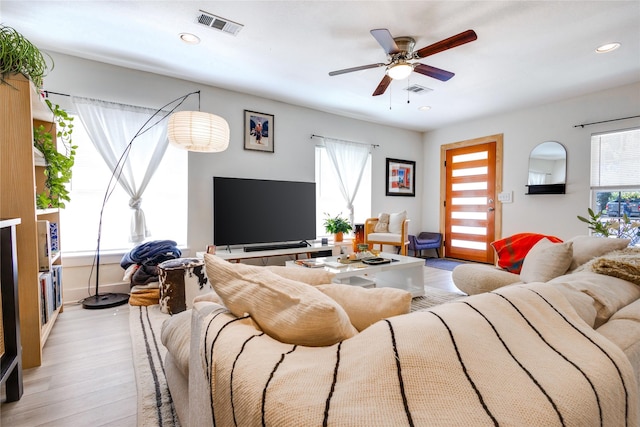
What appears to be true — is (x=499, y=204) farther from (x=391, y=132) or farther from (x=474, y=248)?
(x=391, y=132)

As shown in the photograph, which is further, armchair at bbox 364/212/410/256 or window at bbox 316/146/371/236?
window at bbox 316/146/371/236

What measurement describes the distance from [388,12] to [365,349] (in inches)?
103

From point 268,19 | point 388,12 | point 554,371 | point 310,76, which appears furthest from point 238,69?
point 554,371

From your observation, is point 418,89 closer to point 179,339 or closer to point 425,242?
point 425,242

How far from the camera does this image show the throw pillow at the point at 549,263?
75.1 inches

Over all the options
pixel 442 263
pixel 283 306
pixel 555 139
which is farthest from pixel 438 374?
pixel 555 139

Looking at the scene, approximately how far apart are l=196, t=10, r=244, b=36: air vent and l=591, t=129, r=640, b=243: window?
15.7 feet

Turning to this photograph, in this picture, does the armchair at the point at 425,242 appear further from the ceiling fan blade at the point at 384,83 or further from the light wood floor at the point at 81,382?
the light wood floor at the point at 81,382

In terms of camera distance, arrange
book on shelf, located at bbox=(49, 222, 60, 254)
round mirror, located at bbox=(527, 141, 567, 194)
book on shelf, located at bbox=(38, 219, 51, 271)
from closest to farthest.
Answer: book on shelf, located at bbox=(38, 219, 51, 271)
book on shelf, located at bbox=(49, 222, 60, 254)
round mirror, located at bbox=(527, 141, 567, 194)

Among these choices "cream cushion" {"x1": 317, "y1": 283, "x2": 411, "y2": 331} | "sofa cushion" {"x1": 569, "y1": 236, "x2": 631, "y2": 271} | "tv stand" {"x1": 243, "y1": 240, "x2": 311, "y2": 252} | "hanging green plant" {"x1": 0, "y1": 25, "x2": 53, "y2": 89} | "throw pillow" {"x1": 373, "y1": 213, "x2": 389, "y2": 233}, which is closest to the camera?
"cream cushion" {"x1": 317, "y1": 283, "x2": 411, "y2": 331}

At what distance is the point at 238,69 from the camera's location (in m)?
3.40

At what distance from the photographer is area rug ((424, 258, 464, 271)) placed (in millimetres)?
4970

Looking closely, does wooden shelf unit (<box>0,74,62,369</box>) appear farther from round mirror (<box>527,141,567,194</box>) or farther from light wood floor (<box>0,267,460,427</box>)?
round mirror (<box>527,141,567,194</box>)

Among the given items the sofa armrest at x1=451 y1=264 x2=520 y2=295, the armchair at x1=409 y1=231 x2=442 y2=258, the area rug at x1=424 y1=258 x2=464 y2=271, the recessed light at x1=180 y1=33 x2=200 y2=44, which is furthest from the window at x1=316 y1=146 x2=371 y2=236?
the sofa armrest at x1=451 y1=264 x2=520 y2=295
